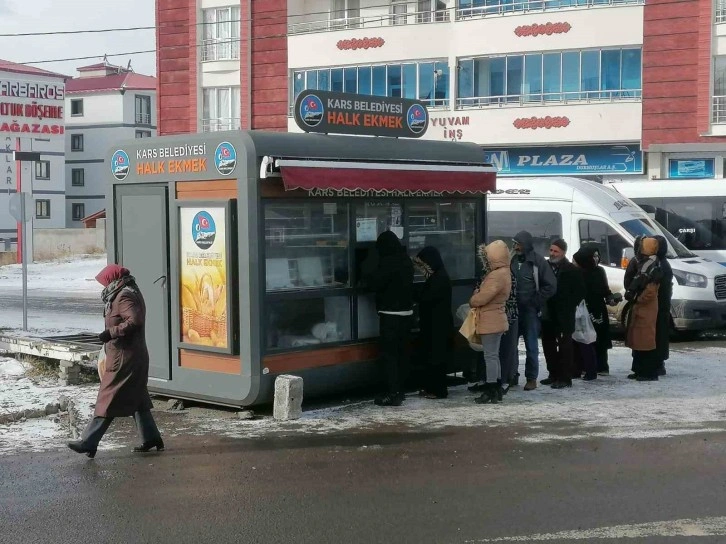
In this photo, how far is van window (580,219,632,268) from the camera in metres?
16.6

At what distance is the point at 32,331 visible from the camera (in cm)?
1867

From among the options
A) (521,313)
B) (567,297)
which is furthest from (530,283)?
(567,297)

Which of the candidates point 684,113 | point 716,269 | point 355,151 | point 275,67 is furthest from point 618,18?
point 355,151

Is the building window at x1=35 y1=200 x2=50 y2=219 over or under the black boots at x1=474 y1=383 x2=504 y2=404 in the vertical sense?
over

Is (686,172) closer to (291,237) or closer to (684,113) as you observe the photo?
(684,113)

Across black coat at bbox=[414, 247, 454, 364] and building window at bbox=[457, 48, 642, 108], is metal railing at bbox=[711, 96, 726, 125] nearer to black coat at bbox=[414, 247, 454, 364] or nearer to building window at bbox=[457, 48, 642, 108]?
building window at bbox=[457, 48, 642, 108]

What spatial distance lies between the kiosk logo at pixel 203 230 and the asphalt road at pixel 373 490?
6.64 ft

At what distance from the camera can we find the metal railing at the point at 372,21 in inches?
1412

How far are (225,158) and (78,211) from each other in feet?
238

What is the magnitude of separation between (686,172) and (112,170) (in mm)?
24097

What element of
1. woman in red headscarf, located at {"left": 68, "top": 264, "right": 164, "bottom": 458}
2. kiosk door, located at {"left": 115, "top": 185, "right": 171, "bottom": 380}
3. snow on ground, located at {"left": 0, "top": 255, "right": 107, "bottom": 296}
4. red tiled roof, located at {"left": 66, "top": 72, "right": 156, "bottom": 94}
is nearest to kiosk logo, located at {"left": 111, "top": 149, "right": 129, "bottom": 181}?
kiosk door, located at {"left": 115, "top": 185, "right": 171, "bottom": 380}

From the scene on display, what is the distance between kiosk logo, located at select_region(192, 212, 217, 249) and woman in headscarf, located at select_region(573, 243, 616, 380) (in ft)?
15.2

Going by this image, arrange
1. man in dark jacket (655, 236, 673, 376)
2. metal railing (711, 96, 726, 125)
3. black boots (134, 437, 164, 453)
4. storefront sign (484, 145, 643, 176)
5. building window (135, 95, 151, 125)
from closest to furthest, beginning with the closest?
black boots (134, 437, 164, 453) < man in dark jacket (655, 236, 673, 376) < metal railing (711, 96, 726, 125) < storefront sign (484, 145, 643, 176) < building window (135, 95, 151, 125)

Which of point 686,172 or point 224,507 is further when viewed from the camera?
Answer: point 686,172
